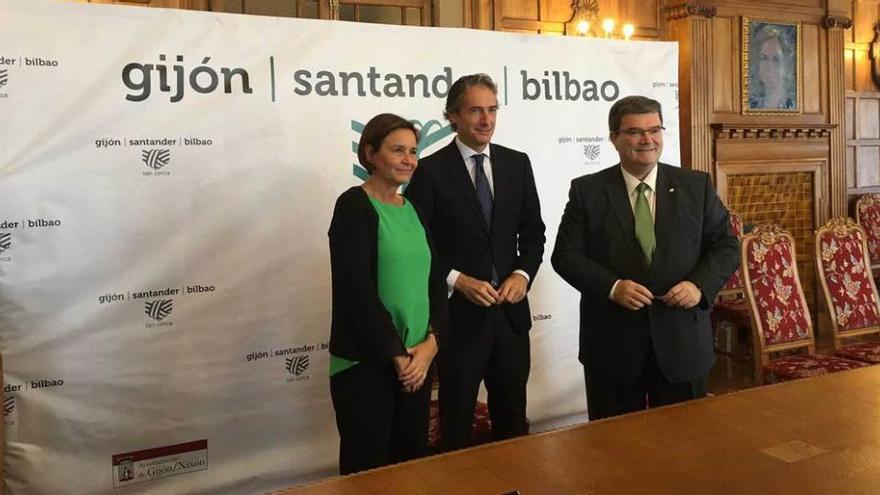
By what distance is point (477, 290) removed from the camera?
238 centimetres

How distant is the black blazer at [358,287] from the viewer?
80.0 inches

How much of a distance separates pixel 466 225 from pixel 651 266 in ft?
1.89

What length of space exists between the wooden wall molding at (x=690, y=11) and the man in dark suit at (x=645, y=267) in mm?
3814

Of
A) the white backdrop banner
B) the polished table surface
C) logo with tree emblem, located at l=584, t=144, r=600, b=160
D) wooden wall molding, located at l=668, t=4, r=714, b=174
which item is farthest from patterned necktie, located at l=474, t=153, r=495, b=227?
wooden wall molding, located at l=668, t=4, r=714, b=174

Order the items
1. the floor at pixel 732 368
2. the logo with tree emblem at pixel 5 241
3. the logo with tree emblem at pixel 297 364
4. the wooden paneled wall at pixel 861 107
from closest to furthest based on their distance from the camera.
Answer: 1. the logo with tree emblem at pixel 5 241
2. the logo with tree emblem at pixel 297 364
3. the floor at pixel 732 368
4. the wooden paneled wall at pixel 861 107

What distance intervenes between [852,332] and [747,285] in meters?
0.64

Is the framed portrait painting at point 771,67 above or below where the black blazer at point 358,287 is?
above

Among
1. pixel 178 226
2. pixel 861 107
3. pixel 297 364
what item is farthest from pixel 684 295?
pixel 861 107

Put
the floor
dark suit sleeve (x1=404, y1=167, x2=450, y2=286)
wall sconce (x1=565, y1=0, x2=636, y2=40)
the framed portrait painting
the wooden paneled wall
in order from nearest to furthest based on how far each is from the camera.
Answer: dark suit sleeve (x1=404, y1=167, x2=450, y2=286) → the floor → wall sconce (x1=565, y1=0, x2=636, y2=40) → the framed portrait painting → the wooden paneled wall

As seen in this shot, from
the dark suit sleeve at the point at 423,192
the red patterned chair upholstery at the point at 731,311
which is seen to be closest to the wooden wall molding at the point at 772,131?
the red patterned chair upholstery at the point at 731,311

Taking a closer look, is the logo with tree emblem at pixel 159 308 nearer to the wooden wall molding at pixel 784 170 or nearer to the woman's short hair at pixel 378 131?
the woman's short hair at pixel 378 131

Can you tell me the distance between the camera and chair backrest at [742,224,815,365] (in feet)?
10.9

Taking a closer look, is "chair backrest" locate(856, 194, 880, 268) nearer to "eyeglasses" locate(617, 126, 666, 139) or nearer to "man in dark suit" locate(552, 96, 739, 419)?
"man in dark suit" locate(552, 96, 739, 419)

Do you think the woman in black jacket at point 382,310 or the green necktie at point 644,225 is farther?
the green necktie at point 644,225
